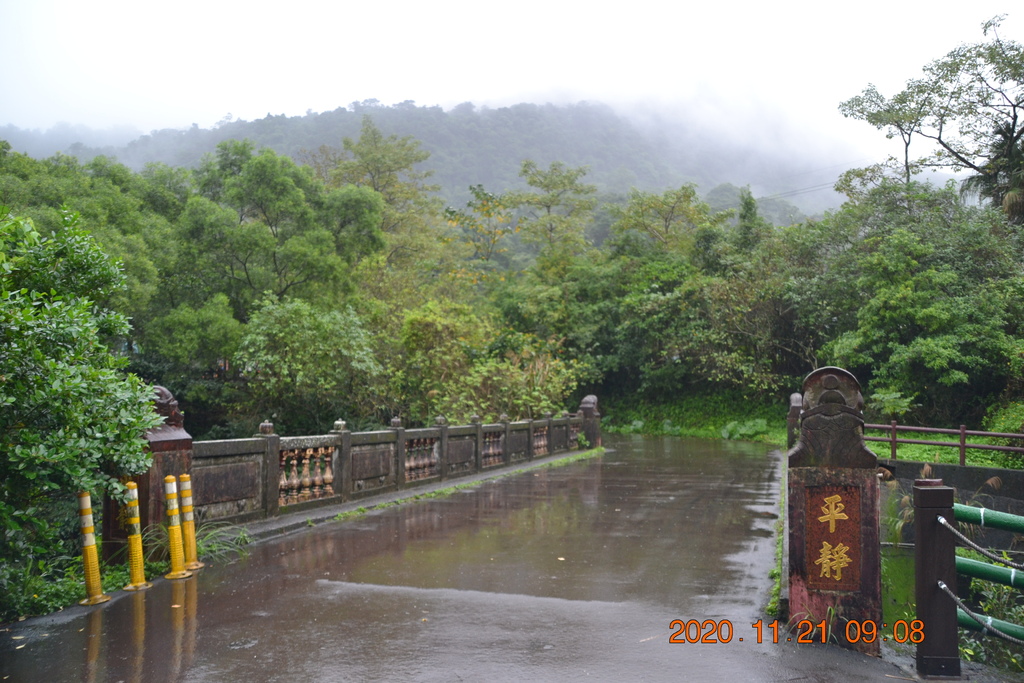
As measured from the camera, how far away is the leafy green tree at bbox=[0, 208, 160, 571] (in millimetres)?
5078

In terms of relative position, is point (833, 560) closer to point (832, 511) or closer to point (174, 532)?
point (832, 511)

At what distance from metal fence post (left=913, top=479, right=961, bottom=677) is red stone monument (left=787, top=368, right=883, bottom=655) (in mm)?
448

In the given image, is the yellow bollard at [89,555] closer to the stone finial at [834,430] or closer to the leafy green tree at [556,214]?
the stone finial at [834,430]

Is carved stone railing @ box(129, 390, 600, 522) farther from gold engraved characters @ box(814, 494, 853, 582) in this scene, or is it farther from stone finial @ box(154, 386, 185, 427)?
gold engraved characters @ box(814, 494, 853, 582)

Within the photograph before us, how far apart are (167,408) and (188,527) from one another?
47.4 inches

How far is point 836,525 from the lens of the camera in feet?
16.5

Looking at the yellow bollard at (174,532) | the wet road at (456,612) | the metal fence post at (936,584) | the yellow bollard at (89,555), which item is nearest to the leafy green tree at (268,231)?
the wet road at (456,612)

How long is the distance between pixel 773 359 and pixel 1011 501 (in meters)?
18.7

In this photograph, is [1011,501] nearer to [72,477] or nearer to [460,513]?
[460,513]

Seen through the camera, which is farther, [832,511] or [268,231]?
[268,231]

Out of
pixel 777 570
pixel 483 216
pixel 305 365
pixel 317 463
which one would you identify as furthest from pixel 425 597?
pixel 483 216

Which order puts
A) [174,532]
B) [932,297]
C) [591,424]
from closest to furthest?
[174,532] < [932,297] < [591,424]

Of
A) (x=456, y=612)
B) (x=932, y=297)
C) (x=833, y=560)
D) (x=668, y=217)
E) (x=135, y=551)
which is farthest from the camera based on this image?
(x=668, y=217)

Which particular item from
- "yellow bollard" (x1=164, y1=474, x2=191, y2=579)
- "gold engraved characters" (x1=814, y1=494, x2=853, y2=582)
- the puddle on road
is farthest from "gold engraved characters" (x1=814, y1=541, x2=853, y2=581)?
"yellow bollard" (x1=164, y1=474, x2=191, y2=579)
